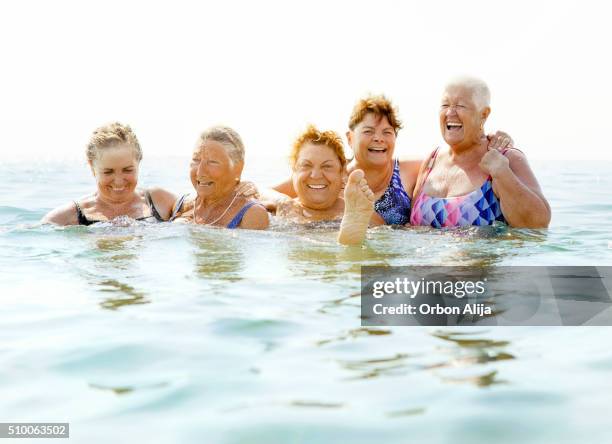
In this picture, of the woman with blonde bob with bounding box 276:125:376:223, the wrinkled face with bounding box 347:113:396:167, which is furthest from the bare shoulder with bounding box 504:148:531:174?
the woman with blonde bob with bounding box 276:125:376:223

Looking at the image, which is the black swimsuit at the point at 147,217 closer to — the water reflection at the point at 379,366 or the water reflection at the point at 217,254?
the water reflection at the point at 217,254

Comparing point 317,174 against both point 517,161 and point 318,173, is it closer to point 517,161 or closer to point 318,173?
point 318,173

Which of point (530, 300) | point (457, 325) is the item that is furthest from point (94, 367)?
point (530, 300)

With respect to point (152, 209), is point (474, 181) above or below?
above

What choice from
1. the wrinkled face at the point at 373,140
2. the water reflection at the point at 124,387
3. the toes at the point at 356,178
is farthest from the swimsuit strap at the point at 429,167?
the water reflection at the point at 124,387

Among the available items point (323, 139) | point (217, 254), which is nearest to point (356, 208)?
point (217, 254)

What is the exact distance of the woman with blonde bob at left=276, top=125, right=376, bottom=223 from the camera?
6832mm

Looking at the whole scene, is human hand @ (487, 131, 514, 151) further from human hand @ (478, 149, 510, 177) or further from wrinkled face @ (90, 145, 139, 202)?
wrinkled face @ (90, 145, 139, 202)

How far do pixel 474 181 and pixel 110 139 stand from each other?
332 cm

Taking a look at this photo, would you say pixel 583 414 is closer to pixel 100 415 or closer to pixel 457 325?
pixel 457 325

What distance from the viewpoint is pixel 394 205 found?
7.46 m

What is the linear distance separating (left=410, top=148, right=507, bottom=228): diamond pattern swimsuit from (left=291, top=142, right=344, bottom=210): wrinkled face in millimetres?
956

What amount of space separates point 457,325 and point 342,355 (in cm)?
80

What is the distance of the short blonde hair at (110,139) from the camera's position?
700 cm
